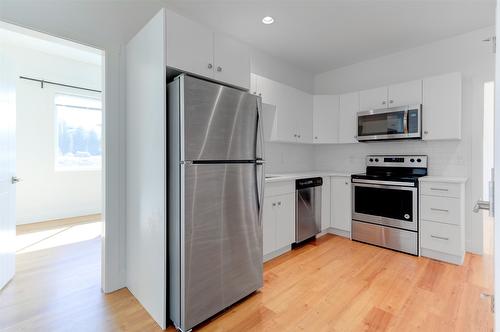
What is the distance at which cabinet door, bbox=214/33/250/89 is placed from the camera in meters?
1.97

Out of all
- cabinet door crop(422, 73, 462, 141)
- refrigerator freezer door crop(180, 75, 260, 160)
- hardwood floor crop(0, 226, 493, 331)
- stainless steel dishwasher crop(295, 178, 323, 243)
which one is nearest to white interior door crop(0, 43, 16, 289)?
hardwood floor crop(0, 226, 493, 331)

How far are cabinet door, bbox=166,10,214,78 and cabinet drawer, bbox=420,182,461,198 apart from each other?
2694 millimetres

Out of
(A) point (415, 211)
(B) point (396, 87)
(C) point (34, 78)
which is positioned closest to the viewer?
(A) point (415, 211)

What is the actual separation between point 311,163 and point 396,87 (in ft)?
5.84

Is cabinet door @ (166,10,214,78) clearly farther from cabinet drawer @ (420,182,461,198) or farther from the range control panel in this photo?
the range control panel

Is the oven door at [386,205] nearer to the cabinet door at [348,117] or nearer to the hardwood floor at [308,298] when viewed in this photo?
the hardwood floor at [308,298]

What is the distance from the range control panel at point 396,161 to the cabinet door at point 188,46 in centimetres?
285

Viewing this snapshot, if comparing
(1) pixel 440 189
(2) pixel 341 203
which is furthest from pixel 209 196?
(1) pixel 440 189

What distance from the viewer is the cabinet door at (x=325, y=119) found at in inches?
152

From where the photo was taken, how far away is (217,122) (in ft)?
5.82

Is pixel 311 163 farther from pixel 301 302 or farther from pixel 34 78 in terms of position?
pixel 34 78

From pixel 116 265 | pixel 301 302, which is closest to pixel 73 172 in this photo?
pixel 116 265

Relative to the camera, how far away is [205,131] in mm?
→ 1708

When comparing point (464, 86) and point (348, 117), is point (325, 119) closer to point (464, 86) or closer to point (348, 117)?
point (348, 117)
